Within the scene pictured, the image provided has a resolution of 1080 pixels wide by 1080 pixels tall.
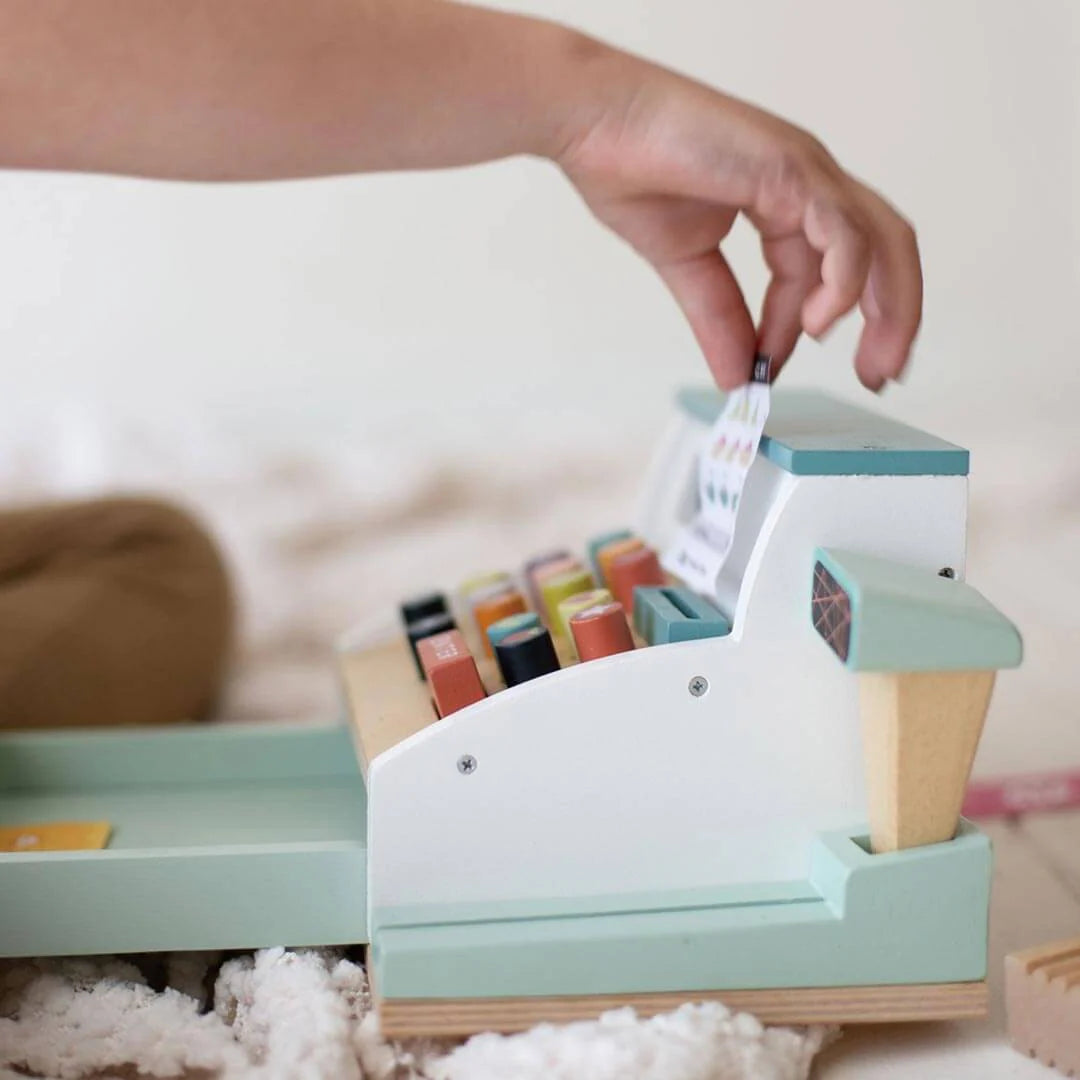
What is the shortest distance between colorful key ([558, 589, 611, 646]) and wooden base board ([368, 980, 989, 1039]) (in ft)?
0.52

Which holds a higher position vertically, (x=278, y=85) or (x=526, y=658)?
(x=278, y=85)

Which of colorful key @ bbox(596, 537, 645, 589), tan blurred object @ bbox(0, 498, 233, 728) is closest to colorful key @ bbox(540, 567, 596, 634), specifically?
colorful key @ bbox(596, 537, 645, 589)

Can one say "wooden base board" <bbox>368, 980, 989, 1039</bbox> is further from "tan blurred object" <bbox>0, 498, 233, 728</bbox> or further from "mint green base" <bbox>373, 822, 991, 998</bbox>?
"tan blurred object" <bbox>0, 498, 233, 728</bbox>

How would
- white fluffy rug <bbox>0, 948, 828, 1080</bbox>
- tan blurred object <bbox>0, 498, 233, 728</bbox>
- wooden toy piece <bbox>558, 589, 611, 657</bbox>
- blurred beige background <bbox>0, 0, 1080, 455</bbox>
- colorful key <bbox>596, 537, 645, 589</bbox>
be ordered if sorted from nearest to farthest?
white fluffy rug <bbox>0, 948, 828, 1080</bbox> < wooden toy piece <bbox>558, 589, 611, 657</bbox> < colorful key <bbox>596, 537, 645, 589</bbox> < tan blurred object <bbox>0, 498, 233, 728</bbox> < blurred beige background <bbox>0, 0, 1080, 455</bbox>

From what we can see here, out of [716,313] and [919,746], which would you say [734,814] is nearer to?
[919,746]

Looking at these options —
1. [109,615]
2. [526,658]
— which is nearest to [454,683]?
[526,658]

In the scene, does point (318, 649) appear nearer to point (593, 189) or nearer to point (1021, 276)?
point (593, 189)

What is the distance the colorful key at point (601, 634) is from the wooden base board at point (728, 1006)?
14cm

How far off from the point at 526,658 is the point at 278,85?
255mm

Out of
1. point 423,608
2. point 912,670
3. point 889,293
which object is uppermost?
point 889,293

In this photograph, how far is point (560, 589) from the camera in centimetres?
68

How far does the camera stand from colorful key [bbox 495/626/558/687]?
0.57 metres

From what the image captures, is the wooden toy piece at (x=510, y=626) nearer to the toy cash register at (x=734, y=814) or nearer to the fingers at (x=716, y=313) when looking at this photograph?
the toy cash register at (x=734, y=814)

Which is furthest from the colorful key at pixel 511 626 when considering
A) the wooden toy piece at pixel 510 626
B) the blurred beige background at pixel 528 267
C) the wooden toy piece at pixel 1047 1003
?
the blurred beige background at pixel 528 267
